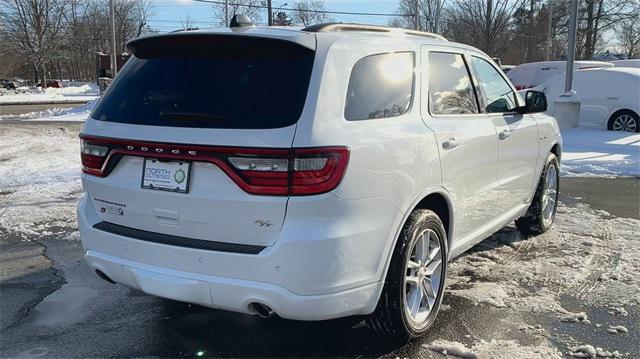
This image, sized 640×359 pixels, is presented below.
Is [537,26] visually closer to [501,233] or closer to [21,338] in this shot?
[501,233]

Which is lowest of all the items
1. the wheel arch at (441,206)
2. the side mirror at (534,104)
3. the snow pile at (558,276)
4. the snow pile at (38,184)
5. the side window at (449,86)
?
the snow pile at (38,184)

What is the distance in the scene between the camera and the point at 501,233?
19.6 ft

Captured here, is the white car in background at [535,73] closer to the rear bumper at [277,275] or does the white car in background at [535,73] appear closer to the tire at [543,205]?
the tire at [543,205]

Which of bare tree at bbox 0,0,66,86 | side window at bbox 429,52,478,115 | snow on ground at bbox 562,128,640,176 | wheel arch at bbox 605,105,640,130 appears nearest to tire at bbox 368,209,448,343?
side window at bbox 429,52,478,115

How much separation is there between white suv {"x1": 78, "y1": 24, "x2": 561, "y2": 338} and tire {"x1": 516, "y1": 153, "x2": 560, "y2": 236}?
7.48 feet

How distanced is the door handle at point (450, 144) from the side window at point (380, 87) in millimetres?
371

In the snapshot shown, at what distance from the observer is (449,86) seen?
13.1 ft

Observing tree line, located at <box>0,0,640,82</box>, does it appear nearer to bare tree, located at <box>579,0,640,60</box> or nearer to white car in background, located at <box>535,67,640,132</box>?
bare tree, located at <box>579,0,640,60</box>

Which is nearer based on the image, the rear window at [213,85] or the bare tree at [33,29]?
the rear window at [213,85]

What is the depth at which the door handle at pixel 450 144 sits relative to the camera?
3.61m

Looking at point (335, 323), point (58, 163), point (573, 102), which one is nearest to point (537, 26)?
point (573, 102)

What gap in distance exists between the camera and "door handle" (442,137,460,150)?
3.61 m

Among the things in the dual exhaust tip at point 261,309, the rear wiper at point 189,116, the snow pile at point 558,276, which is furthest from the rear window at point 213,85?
the snow pile at point 558,276

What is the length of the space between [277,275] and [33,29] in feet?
227
